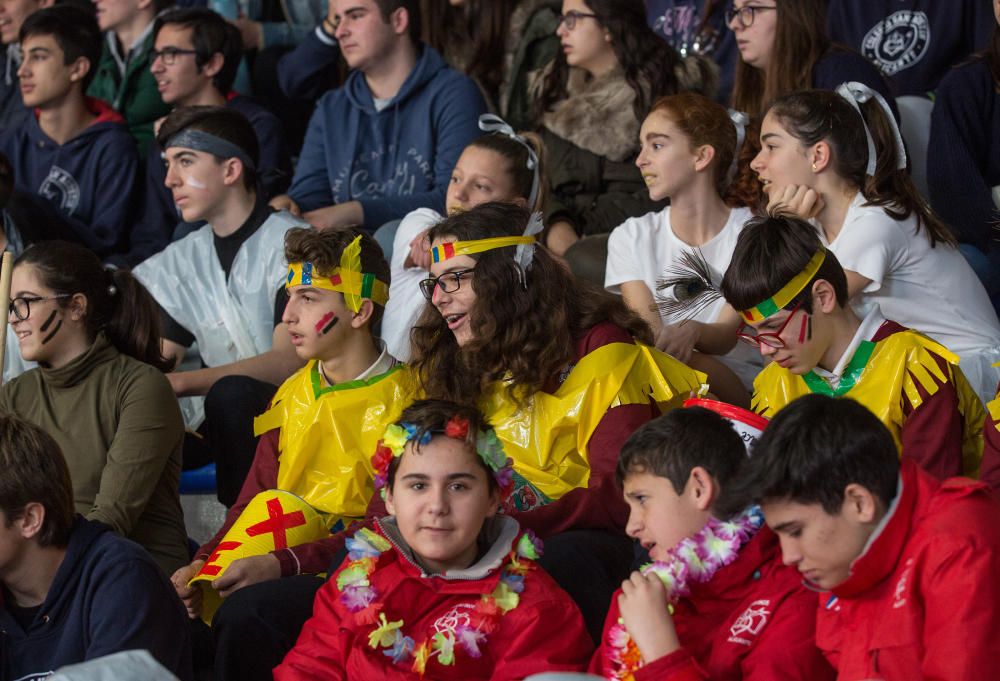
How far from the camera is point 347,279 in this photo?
3.87 metres

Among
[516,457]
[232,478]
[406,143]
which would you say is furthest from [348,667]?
[406,143]

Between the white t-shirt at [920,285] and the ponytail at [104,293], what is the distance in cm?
191

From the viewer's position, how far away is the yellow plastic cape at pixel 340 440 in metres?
3.69

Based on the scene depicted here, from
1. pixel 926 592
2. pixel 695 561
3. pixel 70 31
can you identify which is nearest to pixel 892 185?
pixel 695 561

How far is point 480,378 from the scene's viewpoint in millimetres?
3576

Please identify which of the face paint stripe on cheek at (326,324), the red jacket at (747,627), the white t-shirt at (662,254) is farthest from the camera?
the white t-shirt at (662,254)

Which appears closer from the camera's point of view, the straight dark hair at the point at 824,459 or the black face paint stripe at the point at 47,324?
the straight dark hair at the point at 824,459

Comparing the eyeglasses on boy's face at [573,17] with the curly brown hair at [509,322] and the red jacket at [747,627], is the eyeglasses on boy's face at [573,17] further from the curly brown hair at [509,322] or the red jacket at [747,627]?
the red jacket at [747,627]

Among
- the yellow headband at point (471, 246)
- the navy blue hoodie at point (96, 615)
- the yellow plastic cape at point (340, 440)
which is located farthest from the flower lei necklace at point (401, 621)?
the yellow headband at point (471, 246)

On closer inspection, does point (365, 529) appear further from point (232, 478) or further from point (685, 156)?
point (685, 156)

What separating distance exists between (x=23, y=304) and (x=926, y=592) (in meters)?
2.61

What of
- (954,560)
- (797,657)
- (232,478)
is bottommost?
(232,478)

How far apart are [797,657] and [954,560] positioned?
40 centimetres

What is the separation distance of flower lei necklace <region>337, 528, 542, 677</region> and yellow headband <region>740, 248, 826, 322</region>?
749 millimetres
